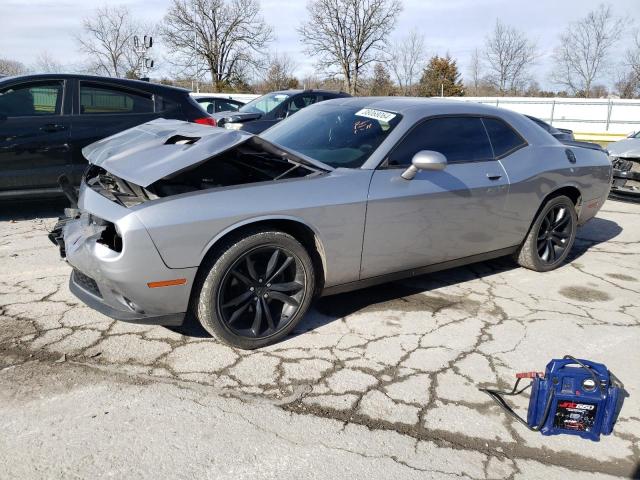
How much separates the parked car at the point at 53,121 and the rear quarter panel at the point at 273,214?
327cm

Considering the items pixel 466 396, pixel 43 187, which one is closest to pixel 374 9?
pixel 43 187

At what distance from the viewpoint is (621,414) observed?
2818mm

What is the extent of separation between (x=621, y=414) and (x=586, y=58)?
157 feet

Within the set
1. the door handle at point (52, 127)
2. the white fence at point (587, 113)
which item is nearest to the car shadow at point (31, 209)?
the door handle at point (52, 127)

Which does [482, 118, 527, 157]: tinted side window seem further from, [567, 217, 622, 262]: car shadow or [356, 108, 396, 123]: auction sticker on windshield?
[567, 217, 622, 262]: car shadow

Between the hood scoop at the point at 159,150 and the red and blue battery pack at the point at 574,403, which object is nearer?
the red and blue battery pack at the point at 574,403

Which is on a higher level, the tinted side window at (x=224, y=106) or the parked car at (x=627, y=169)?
the tinted side window at (x=224, y=106)

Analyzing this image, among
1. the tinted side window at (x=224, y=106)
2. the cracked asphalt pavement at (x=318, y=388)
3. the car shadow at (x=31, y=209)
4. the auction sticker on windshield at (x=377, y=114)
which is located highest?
the tinted side window at (x=224, y=106)

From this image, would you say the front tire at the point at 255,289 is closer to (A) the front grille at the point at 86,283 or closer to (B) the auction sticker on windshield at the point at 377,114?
(A) the front grille at the point at 86,283

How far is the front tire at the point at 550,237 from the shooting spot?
15.8 feet

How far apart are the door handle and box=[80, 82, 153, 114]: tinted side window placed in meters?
0.32

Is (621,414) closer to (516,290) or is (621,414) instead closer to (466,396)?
(466,396)

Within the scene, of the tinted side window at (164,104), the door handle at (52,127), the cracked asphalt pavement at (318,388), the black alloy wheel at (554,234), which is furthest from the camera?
the tinted side window at (164,104)

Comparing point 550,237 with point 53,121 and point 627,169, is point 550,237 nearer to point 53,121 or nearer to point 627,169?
point 627,169
